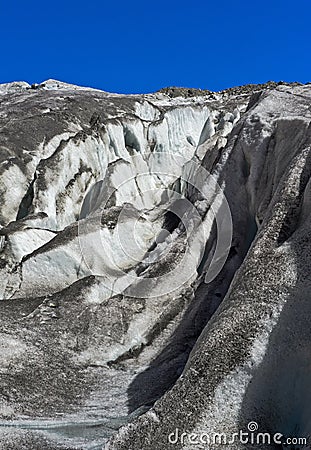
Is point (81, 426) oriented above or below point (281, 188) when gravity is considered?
below

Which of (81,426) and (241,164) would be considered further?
(241,164)

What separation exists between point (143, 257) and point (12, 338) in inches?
297

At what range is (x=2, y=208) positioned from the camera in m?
26.8

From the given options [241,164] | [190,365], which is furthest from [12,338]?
[241,164]

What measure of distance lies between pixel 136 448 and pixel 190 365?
1763 millimetres

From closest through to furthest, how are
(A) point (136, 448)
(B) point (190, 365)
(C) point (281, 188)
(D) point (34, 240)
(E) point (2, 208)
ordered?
(A) point (136, 448) → (B) point (190, 365) → (C) point (281, 188) → (D) point (34, 240) → (E) point (2, 208)

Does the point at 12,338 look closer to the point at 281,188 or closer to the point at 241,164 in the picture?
the point at 281,188

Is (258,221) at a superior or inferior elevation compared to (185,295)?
superior

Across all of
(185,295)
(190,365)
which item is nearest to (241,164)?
(185,295)

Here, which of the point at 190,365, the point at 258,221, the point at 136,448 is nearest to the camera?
the point at 136,448

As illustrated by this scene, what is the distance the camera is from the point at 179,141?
133ft

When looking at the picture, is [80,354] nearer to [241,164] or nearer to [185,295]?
[185,295]

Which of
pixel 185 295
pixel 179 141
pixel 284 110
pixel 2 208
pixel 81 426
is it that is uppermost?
pixel 179 141

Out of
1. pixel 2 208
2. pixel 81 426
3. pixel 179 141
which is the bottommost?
pixel 81 426
